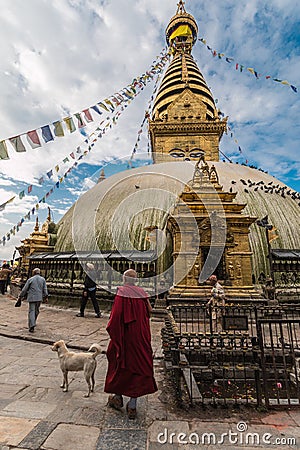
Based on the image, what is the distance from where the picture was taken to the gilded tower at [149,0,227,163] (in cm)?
2355

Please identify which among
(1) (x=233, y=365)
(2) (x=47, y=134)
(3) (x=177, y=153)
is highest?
(3) (x=177, y=153)

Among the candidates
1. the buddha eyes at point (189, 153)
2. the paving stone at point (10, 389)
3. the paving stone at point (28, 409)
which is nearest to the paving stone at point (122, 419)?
the paving stone at point (28, 409)

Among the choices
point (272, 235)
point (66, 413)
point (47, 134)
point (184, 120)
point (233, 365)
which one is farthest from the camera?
point (184, 120)

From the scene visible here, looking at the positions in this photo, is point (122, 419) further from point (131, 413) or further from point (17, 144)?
point (17, 144)

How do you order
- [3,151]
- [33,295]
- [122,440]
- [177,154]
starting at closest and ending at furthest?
[122,440] → [33,295] → [3,151] → [177,154]

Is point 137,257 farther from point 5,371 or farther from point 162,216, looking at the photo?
point 5,371

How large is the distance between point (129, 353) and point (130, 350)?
0.03 meters

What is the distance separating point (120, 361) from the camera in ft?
8.96

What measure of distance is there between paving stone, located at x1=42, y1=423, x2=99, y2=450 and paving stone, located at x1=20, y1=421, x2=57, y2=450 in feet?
0.14

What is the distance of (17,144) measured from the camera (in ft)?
25.7

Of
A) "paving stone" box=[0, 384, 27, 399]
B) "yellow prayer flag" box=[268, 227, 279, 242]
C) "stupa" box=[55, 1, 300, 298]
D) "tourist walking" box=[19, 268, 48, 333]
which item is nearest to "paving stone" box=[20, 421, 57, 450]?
"paving stone" box=[0, 384, 27, 399]

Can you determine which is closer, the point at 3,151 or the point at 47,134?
the point at 3,151

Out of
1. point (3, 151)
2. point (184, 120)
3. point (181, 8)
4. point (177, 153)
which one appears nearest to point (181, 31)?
point (181, 8)

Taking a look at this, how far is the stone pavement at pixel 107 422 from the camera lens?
225 cm
